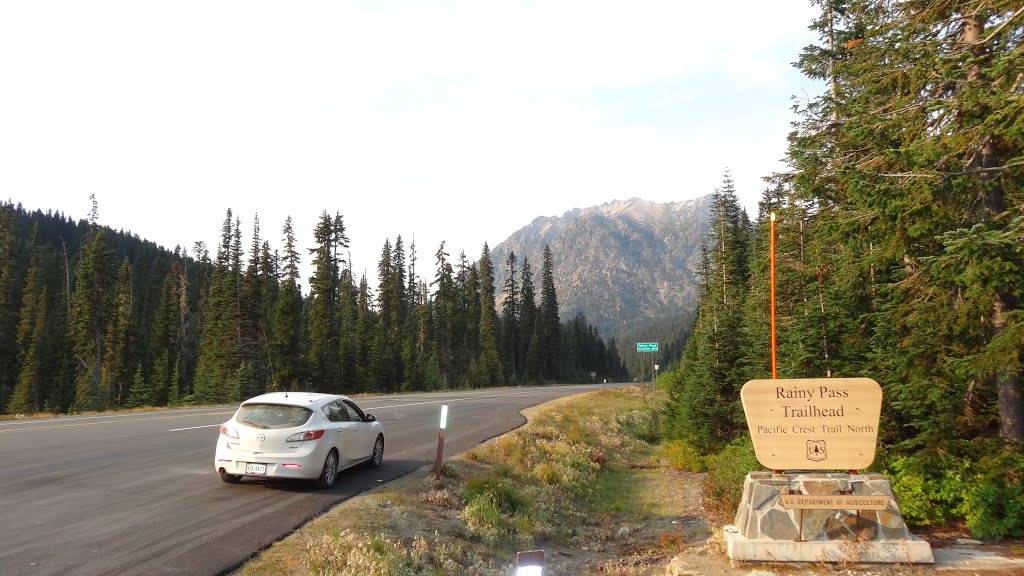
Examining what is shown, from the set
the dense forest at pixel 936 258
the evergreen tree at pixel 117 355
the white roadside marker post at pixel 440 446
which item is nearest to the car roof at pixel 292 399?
the white roadside marker post at pixel 440 446

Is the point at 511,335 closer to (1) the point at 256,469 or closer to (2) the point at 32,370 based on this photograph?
(2) the point at 32,370

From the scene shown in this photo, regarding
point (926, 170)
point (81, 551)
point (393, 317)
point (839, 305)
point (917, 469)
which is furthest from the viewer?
point (393, 317)

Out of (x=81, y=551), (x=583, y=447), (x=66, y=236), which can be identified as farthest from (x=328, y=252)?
(x=66, y=236)

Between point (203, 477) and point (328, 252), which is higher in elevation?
point (328, 252)

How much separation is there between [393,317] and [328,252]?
16573 mm

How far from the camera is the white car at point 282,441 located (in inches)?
390

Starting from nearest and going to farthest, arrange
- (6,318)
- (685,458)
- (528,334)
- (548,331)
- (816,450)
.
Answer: (816,450) → (685,458) → (6,318) → (548,331) → (528,334)

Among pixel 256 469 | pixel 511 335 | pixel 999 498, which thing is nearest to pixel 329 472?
pixel 256 469

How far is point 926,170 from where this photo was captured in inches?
325

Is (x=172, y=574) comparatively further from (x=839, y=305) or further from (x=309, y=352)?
(x=309, y=352)

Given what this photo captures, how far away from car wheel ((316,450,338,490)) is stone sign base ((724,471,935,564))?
660cm

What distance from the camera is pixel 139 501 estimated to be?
889 centimetres

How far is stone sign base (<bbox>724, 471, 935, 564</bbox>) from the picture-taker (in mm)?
6961

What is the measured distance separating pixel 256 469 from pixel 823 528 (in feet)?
27.0
